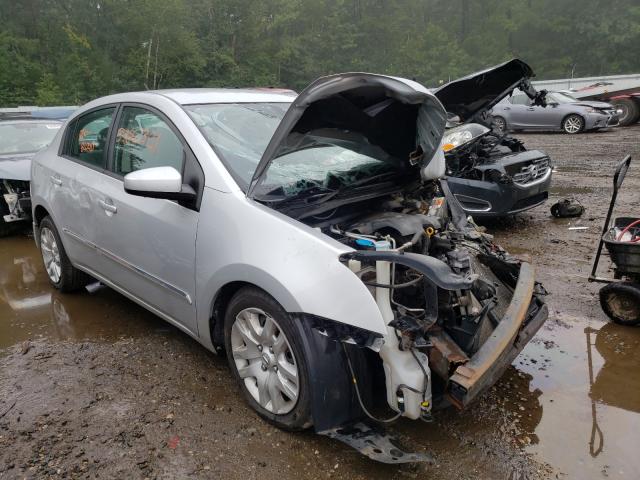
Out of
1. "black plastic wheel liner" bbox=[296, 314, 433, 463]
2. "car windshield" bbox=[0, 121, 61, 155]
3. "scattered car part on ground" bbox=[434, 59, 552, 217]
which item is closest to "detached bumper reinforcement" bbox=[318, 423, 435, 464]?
"black plastic wheel liner" bbox=[296, 314, 433, 463]

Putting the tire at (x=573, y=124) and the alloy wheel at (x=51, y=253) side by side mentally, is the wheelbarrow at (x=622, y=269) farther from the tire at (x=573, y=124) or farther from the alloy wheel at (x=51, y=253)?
the tire at (x=573, y=124)

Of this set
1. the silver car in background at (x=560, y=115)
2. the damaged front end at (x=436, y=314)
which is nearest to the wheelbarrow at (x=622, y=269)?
the damaged front end at (x=436, y=314)

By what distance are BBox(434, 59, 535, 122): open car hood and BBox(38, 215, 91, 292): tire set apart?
3305 mm

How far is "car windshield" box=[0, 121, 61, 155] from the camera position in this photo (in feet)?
24.4

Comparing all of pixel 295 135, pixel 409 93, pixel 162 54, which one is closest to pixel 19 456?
pixel 295 135

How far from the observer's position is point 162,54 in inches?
1260

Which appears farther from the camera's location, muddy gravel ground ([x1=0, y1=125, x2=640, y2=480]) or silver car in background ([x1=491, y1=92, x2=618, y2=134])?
silver car in background ([x1=491, y1=92, x2=618, y2=134])

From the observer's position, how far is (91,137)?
3.98 metres

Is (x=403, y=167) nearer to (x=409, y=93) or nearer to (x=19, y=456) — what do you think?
(x=409, y=93)

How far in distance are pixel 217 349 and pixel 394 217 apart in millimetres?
1277

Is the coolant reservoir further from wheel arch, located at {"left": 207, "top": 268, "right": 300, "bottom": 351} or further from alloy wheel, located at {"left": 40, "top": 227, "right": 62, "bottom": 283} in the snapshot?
alloy wheel, located at {"left": 40, "top": 227, "right": 62, "bottom": 283}

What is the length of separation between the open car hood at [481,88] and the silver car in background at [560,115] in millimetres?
11418

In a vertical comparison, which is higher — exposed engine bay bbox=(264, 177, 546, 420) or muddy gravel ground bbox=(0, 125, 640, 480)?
exposed engine bay bbox=(264, 177, 546, 420)

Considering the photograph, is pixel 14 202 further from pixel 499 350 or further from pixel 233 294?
pixel 499 350
